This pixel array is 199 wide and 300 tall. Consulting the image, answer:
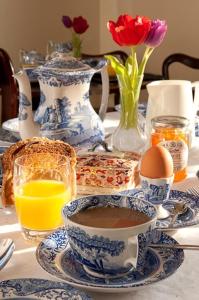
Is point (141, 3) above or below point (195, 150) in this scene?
above

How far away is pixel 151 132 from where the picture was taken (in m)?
1.22

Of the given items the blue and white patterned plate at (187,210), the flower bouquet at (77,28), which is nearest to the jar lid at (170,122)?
the blue and white patterned plate at (187,210)

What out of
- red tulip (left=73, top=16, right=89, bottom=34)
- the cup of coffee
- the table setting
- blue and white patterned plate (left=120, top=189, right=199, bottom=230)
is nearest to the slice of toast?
the table setting

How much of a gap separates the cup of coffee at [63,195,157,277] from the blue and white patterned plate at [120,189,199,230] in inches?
6.1

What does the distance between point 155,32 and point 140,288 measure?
711 millimetres

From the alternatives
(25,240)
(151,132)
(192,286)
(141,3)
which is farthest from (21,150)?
(141,3)

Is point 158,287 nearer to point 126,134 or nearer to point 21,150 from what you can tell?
point 21,150

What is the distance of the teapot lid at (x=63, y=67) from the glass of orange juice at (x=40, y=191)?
0.29m

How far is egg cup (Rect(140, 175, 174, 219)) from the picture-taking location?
2.93ft

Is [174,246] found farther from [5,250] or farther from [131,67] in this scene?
[131,67]

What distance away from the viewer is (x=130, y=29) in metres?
1.18

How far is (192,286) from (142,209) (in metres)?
0.12

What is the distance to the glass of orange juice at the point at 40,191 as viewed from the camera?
86 cm

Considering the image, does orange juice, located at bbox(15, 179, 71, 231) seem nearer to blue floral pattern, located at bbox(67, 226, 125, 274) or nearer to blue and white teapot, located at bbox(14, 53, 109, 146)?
blue floral pattern, located at bbox(67, 226, 125, 274)
